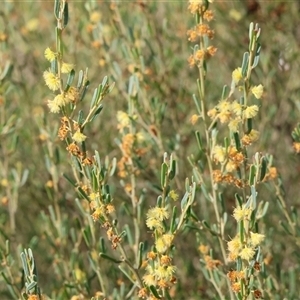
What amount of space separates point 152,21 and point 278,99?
75 centimetres

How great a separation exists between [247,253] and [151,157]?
124cm

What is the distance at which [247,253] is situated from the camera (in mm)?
1407

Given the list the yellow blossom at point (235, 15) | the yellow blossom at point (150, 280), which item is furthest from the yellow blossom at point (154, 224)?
the yellow blossom at point (235, 15)

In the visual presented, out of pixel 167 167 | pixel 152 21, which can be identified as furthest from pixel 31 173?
pixel 167 167

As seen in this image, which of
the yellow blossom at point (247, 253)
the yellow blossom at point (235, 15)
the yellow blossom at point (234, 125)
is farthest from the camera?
the yellow blossom at point (235, 15)

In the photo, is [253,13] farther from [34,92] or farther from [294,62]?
Answer: [34,92]

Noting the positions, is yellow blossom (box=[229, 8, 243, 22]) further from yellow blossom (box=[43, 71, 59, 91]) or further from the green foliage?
yellow blossom (box=[43, 71, 59, 91])

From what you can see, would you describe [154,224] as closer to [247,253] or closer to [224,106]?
[247,253]

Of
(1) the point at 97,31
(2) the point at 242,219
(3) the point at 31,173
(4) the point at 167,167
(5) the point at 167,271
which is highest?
(1) the point at 97,31

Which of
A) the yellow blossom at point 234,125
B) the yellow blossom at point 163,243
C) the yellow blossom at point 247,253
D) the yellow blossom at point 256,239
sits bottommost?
the yellow blossom at point 247,253

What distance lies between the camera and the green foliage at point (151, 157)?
147cm

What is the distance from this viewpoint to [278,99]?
2.85 metres

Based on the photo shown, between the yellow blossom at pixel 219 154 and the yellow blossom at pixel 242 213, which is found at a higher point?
the yellow blossom at pixel 219 154

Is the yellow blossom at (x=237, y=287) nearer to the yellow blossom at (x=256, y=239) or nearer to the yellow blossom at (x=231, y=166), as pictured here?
the yellow blossom at (x=256, y=239)
